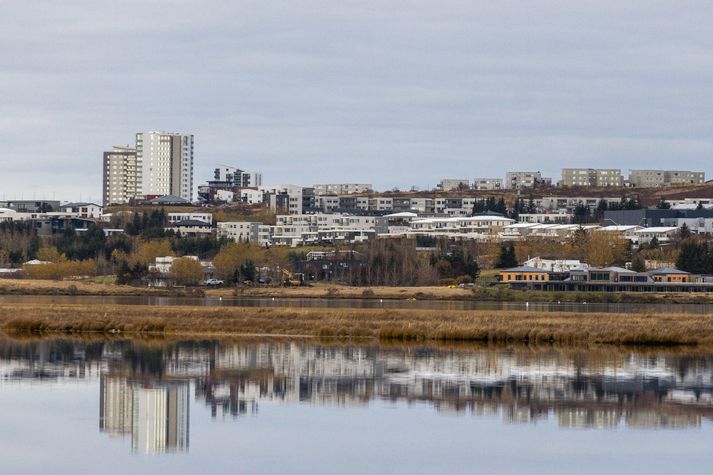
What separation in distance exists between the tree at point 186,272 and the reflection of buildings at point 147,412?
73.8 m

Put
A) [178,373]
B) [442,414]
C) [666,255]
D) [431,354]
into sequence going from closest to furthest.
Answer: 1. [442,414]
2. [178,373]
3. [431,354]
4. [666,255]

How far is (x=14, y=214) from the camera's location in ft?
524

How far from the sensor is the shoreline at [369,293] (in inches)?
3383

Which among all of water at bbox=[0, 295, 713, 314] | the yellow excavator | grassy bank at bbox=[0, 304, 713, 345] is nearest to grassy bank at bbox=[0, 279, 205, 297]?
the yellow excavator

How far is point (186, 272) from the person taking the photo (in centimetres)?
10519

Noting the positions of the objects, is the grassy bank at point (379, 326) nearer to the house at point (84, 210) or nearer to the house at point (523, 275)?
the house at point (523, 275)

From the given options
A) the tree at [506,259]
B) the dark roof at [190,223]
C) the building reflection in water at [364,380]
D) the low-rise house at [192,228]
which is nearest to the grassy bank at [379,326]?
the building reflection in water at [364,380]

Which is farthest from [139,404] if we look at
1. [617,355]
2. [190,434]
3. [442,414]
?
[617,355]

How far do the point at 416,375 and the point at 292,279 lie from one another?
74419mm

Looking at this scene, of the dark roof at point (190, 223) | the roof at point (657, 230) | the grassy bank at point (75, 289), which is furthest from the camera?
the dark roof at point (190, 223)

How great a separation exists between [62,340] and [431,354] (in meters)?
10.3

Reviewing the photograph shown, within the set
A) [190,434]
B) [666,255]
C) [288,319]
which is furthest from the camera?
[666,255]

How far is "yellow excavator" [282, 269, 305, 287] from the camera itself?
103500 mm

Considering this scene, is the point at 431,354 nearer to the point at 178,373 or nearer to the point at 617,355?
the point at 617,355
